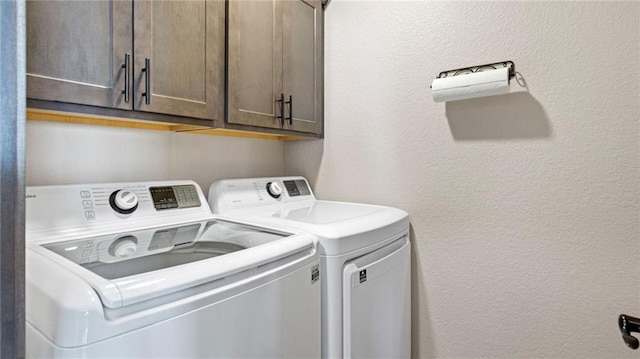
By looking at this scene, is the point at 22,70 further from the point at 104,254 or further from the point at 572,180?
the point at 572,180

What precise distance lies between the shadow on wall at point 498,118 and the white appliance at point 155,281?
912mm

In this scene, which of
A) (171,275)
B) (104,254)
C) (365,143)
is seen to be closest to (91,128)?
(104,254)

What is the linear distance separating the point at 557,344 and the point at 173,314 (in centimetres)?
144

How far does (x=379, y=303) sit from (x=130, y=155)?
3.99 feet

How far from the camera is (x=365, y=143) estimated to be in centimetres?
180

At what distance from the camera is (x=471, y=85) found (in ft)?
4.53

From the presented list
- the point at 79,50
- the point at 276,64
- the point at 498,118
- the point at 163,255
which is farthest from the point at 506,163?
the point at 79,50

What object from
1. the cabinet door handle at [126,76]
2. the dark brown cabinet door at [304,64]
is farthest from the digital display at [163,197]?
the dark brown cabinet door at [304,64]

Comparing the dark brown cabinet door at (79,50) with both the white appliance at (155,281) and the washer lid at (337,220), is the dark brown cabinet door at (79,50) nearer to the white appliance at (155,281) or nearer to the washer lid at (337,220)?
the white appliance at (155,281)

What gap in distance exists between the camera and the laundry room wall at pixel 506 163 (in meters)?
1.24

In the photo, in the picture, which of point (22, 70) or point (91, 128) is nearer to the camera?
point (22, 70)

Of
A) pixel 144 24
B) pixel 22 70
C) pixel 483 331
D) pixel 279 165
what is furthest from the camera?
pixel 279 165

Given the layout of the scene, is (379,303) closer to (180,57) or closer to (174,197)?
(174,197)

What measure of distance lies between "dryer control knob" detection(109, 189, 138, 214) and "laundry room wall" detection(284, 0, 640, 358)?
1042mm
